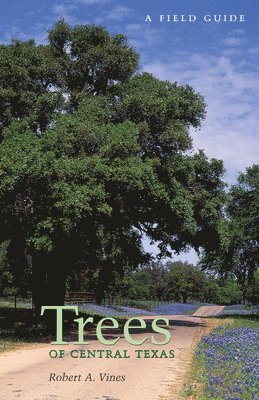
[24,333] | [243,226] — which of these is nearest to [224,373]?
[24,333]

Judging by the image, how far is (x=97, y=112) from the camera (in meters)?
21.8

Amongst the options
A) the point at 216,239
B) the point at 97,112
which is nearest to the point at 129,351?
the point at 97,112

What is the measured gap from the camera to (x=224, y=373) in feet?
37.1

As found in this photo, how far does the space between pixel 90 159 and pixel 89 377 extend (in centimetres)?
940

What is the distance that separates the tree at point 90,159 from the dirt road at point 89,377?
537 centimetres

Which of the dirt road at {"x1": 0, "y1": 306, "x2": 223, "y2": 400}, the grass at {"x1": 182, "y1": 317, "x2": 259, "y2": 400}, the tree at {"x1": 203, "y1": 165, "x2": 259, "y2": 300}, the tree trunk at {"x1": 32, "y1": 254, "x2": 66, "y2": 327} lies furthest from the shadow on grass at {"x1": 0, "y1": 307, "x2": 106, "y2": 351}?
the tree at {"x1": 203, "y1": 165, "x2": 259, "y2": 300}

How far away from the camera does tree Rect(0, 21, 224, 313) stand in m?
18.5

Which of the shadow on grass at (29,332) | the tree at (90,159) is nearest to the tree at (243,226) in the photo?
the tree at (90,159)

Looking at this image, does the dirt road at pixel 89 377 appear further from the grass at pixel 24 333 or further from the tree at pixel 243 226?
the tree at pixel 243 226

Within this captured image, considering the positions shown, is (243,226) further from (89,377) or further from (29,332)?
(89,377)

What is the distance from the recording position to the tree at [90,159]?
18500 mm

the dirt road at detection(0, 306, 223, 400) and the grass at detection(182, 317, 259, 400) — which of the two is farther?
the dirt road at detection(0, 306, 223, 400)

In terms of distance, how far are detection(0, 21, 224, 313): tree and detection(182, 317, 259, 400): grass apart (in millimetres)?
6299

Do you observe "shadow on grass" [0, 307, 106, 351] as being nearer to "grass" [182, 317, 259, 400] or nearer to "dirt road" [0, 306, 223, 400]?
"dirt road" [0, 306, 223, 400]
